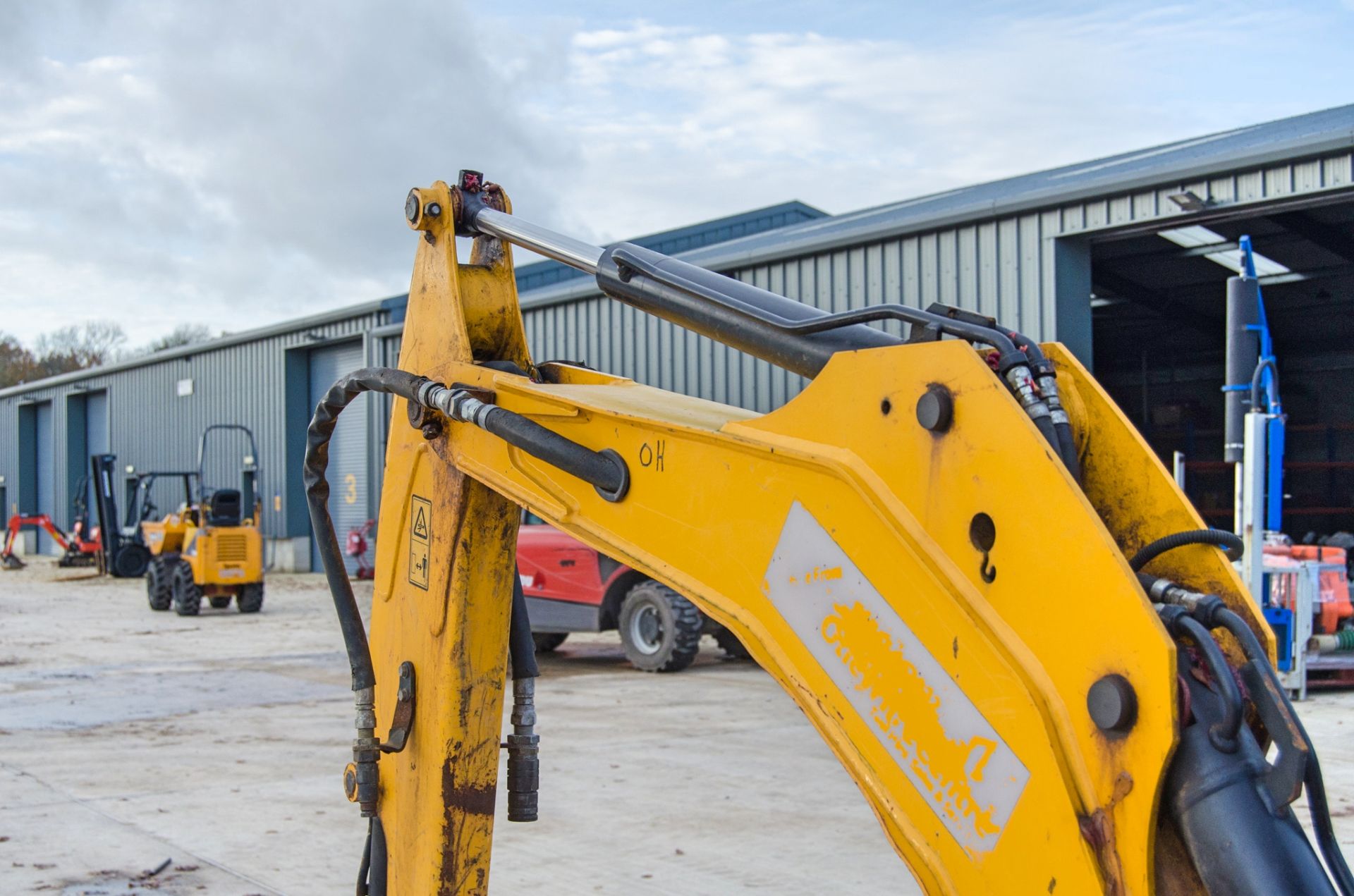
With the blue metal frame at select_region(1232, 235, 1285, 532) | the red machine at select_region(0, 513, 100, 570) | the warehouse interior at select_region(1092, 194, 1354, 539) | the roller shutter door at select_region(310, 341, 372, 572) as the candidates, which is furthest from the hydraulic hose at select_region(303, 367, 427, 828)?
the red machine at select_region(0, 513, 100, 570)

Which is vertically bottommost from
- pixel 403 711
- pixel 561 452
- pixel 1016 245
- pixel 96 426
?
pixel 403 711

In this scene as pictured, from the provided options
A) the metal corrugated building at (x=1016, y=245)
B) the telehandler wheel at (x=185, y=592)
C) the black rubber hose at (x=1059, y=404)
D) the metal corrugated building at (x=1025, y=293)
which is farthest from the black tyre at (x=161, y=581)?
the black rubber hose at (x=1059, y=404)

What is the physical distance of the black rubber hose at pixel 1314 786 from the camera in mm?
1414

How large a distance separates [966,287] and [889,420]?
10486mm

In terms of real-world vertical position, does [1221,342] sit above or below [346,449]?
above

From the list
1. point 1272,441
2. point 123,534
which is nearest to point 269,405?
point 123,534

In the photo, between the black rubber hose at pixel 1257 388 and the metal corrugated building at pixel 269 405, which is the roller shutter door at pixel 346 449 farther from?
the black rubber hose at pixel 1257 388

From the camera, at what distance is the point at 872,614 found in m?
1.61

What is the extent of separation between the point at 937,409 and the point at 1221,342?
21.7 m

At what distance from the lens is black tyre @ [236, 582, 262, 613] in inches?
638

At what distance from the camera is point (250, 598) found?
1620 centimetres

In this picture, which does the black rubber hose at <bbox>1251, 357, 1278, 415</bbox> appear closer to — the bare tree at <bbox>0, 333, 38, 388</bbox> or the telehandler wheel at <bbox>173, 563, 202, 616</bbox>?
A: the telehandler wheel at <bbox>173, 563, 202, 616</bbox>

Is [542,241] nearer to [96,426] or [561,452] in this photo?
[561,452]

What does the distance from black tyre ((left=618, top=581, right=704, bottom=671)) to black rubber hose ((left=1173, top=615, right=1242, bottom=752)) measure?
8.29 metres
